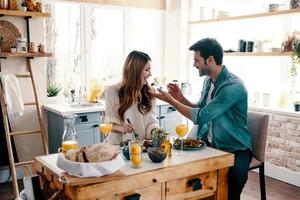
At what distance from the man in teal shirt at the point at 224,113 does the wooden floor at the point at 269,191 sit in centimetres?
110

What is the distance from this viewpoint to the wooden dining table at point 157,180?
1.69 meters

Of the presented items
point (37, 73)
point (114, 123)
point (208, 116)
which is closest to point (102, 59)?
point (37, 73)

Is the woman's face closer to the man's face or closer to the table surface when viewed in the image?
the man's face

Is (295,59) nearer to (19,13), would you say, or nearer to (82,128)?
(82,128)

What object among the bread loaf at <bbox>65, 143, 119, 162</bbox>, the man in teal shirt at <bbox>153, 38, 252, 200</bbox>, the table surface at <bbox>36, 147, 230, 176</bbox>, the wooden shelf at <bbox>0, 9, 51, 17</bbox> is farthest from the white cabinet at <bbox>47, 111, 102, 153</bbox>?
the bread loaf at <bbox>65, 143, 119, 162</bbox>

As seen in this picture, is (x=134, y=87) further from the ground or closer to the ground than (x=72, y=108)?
further from the ground

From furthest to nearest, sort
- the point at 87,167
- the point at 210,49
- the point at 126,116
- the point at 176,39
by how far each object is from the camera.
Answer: the point at 176,39 → the point at 126,116 → the point at 210,49 → the point at 87,167

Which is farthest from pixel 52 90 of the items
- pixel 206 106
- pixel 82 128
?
pixel 206 106

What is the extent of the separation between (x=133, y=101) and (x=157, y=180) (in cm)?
95

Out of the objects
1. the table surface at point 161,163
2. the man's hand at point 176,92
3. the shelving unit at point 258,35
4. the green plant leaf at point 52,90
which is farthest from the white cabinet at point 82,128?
the shelving unit at point 258,35

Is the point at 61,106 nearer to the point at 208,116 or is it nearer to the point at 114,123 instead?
the point at 114,123

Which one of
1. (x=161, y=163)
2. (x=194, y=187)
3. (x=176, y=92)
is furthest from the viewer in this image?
(x=176, y=92)

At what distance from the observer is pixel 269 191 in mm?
3514

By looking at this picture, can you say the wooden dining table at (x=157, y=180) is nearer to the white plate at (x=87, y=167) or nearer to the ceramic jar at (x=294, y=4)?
the white plate at (x=87, y=167)
